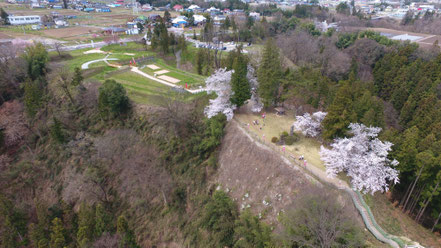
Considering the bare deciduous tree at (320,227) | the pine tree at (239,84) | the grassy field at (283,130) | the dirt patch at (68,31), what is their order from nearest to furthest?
the bare deciduous tree at (320,227)
the grassy field at (283,130)
the pine tree at (239,84)
the dirt patch at (68,31)

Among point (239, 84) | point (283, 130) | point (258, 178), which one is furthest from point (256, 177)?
point (239, 84)

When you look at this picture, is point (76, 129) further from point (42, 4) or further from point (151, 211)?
point (42, 4)

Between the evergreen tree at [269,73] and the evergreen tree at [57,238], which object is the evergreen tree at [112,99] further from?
the evergreen tree at [269,73]

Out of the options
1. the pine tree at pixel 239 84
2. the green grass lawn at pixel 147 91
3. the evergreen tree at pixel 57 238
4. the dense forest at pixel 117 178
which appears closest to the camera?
the dense forest at pixel 117 178

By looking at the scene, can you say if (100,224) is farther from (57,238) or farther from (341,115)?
(341,115)

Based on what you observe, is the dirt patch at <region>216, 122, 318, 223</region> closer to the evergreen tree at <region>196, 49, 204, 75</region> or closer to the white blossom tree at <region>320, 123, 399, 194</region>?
the white blossom tree at <region>320, 123, 399, 194</region>

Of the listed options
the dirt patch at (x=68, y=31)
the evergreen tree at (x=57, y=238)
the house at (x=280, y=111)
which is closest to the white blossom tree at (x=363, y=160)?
the house at (x=280, y=111)

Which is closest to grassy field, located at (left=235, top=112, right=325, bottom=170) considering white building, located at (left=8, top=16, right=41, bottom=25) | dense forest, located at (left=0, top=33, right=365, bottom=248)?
dense forest, located at (left=0, top=33, right=365, bottom=248)
